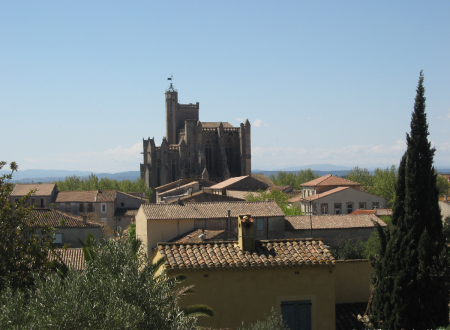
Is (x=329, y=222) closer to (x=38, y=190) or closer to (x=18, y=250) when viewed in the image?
(x=18, y=250)

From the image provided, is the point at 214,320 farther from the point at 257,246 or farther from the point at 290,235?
the point at 290,235

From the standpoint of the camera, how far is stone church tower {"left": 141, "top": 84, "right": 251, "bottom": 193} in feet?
305

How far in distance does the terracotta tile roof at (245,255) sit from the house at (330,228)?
1630 centimetres

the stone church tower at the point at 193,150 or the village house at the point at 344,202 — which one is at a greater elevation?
the stone church tower at the point at 193,150

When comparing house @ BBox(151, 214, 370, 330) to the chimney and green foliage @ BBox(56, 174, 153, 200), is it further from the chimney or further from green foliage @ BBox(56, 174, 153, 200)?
green foliage @ BBox(56, 174, 153, 200)

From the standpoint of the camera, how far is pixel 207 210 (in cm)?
3014

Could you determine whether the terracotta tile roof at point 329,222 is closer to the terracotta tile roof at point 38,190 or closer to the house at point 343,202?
the house at point 343,202

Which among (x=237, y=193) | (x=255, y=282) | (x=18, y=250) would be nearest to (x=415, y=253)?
(x=255, y=282)

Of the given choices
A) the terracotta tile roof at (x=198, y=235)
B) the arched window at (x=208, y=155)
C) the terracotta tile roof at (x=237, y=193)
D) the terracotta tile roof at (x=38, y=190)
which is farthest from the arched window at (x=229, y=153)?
the terracotta tile roof at (x=198, y=235)

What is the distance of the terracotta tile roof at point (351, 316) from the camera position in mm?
13853

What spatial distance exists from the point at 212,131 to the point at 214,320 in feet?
285

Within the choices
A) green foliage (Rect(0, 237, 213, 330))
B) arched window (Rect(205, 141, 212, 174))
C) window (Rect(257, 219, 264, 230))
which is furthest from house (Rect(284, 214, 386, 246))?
arched window (Rect(205, 141, 212, 174))

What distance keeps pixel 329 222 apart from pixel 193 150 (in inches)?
2526

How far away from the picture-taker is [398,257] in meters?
14.3
